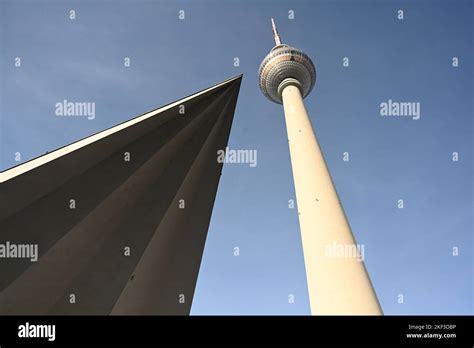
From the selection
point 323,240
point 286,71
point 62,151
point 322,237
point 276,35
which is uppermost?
point 276,35

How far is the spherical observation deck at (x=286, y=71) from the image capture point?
110ft

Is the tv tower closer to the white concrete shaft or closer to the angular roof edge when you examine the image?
the white concrete shaft

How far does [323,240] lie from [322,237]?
0.22m

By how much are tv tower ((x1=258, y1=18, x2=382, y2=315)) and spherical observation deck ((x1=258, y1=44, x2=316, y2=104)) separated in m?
4.23

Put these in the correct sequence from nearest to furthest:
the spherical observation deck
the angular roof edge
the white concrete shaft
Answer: the angular roof edge, the white concrete shaft, the spherical observation deck

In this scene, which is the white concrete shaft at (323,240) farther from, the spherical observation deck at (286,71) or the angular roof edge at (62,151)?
the spherical observation deck at (286,71)

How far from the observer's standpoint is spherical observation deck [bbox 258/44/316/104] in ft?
110

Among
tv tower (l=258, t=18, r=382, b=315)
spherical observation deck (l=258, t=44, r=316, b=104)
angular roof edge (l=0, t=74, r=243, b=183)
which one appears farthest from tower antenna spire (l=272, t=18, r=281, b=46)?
angular roof edge (l=0, t=74, r=243, b=183)

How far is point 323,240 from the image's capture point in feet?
53.6

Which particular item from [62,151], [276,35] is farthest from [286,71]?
[62,151]

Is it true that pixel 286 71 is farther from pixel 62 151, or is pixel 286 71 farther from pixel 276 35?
pixel 62 151
